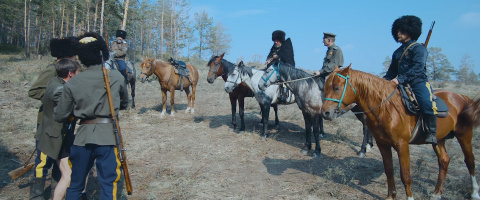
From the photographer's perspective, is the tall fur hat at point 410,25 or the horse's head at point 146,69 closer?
the tall fur hat at point 410,25

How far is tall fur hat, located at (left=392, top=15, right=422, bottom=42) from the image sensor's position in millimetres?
3840

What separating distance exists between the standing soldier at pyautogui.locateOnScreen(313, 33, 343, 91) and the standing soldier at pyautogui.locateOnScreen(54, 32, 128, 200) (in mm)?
4645

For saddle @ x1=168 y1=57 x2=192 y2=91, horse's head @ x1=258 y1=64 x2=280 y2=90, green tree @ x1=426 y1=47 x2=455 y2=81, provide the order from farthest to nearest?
1. green tree @ x1=426 y1=47 x2=455 y2=81
2. saddle @ x1=168 y1=57 x2=192 y2=91
3. horse's head @ x1=258 y1=64 x2=280 y2=90

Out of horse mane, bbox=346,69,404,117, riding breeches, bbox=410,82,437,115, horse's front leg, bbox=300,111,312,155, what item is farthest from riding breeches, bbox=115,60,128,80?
riding breeches, bbox=410,82,437,115

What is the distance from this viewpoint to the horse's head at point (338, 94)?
11.7ft

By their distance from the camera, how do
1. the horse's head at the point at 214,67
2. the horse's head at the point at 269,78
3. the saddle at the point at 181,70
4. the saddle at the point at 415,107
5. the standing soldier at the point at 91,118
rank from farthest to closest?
1. the saddle at the point at 181,70
2. the horse's head at the point at 214,67
3. the horse's head at the point at 269,78
4. the saddle at the point at 415,107
5. the standing soldier at the point at 91,118

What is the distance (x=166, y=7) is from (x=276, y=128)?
3903cm

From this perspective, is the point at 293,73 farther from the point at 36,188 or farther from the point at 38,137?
the point at 36,188

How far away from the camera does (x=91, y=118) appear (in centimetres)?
273

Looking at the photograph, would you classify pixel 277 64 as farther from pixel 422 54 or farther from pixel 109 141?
pixel 109 141

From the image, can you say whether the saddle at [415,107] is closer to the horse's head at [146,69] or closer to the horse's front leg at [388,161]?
the horse's front leg at [388,161]

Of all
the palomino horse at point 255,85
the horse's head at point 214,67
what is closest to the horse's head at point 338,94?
the palomino horse at point 255,85

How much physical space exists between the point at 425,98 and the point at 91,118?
4116mm

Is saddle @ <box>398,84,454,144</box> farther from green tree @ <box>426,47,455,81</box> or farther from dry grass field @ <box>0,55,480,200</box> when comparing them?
green tree @ <box>426,47,455,81</box>
